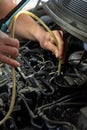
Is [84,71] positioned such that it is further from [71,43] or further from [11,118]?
[11,118]

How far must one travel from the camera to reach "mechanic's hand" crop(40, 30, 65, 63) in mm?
1183

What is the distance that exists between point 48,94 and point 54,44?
0.27m

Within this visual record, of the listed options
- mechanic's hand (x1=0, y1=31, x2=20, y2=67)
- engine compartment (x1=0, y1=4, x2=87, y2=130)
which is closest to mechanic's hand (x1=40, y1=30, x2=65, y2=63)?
engine compartment (x1=0, y1=4, x2=87, y2=130)

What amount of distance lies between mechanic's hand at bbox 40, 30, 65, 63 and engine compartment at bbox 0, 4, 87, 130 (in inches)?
1.5

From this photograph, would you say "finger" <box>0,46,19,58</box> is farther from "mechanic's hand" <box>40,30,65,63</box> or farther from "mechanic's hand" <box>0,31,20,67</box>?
"mechanic's hand" <box>40,30,65,63</box>

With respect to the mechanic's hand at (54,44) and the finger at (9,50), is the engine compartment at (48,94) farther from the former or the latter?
the finger at (9,50)

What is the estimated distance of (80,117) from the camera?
39.0 inches

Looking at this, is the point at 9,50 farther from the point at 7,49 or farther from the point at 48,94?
the point at 48,94

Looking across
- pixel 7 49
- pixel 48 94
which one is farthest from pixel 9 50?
pixel 48 94

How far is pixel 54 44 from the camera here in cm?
124

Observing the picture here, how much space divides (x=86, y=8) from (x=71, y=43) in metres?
0.27

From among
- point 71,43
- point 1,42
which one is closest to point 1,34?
point 1,42

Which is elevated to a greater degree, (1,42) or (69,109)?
(1,42)

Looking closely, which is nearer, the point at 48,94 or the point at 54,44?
the point at 48,94
